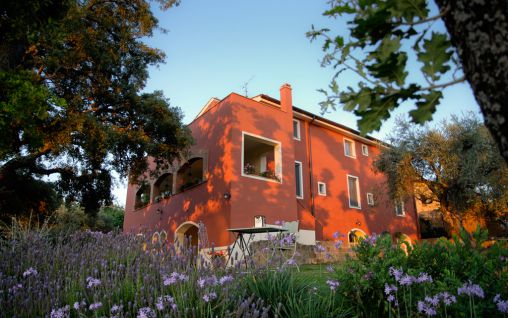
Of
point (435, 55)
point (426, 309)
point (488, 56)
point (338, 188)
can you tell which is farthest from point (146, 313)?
point (338, 188)

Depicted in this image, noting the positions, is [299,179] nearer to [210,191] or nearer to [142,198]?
[210,191]

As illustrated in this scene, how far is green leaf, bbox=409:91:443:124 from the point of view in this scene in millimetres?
1142

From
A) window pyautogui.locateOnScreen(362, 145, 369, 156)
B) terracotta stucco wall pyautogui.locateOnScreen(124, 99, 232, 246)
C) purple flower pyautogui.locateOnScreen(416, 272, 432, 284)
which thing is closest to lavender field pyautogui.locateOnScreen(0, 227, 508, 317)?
purple flower pyautogui.locateOnScreen(416, 272, 432, 284)

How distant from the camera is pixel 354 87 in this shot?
4.18ft

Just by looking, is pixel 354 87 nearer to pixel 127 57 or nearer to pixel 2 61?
pixel 2 61

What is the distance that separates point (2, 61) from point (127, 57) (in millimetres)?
5007

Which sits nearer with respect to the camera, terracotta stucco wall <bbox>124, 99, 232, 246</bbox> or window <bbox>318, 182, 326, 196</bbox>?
terracotta stucco wall <bbox>124, 99, 232, 246</bbox>

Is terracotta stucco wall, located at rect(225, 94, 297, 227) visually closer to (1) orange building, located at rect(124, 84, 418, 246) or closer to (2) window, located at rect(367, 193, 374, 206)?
(1) orange building, located at rect(124, 84, 418, 246)

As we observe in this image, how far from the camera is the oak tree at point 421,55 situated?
0.98 metres

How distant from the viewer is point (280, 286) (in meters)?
3.40

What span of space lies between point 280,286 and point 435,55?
8.99ft

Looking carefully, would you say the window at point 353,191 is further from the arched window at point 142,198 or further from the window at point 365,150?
the arched window at point 142,198

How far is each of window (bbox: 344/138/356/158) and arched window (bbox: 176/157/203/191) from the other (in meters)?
9.12

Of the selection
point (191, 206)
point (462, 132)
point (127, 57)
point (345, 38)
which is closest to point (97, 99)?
point (127, 57)
